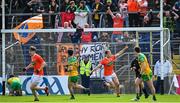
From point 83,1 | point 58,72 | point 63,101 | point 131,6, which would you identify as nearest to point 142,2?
point 131,6

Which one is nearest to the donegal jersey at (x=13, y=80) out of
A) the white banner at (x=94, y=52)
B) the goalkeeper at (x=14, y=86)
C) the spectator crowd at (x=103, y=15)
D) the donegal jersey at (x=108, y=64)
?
the goalkeeper at (x=14, y=86)

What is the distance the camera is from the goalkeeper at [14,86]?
3450 centimetres

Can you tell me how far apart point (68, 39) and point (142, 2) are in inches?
164

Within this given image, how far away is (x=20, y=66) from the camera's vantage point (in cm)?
3647

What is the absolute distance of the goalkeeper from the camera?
3450cm

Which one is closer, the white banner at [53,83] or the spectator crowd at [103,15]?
the white banner at [53,83]

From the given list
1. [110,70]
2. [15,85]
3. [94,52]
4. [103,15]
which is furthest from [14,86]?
[103,15]

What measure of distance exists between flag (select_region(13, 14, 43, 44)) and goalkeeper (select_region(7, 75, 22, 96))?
226cm

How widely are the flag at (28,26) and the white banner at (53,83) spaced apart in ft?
6.15

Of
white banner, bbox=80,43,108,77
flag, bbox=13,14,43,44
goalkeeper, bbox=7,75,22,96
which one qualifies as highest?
flag, bbox=13,14,43,44

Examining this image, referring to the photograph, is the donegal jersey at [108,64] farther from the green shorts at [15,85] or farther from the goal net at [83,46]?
the green shorts at [15,85]

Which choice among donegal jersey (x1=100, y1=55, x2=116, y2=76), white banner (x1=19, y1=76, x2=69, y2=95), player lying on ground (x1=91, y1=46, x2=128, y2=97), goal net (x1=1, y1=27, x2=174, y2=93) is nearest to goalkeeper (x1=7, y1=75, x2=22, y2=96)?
white banner (x1=19, y1=76, x2=69, y2=95)

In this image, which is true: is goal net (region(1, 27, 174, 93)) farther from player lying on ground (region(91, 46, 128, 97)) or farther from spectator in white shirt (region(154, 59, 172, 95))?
player lying on ground (region(91, 46, 128, 97))

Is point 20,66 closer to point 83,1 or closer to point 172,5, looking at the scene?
point 83,1
